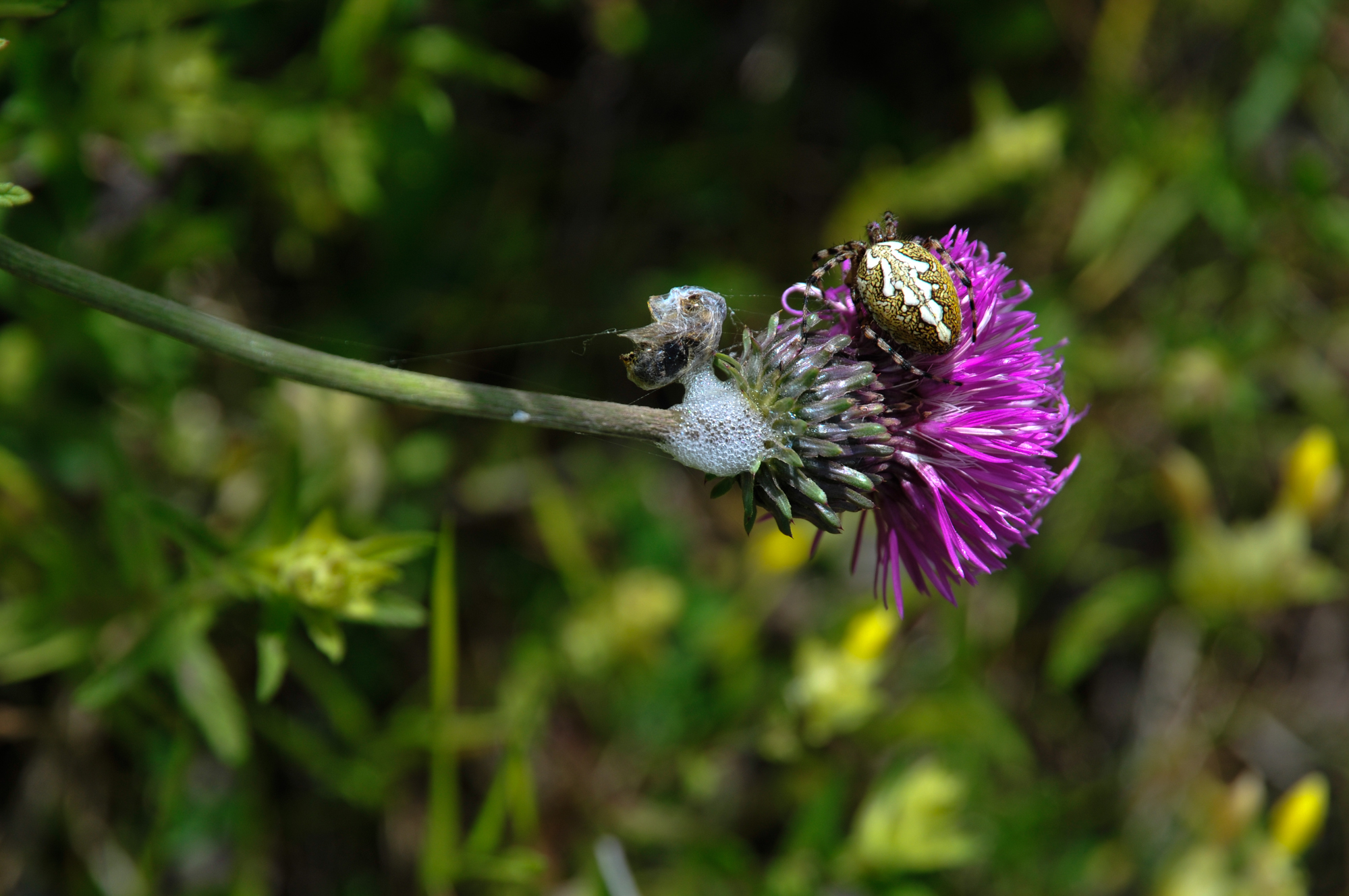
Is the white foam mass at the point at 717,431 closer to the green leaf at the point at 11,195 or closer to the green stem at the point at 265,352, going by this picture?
the green stem at the point at 265,352

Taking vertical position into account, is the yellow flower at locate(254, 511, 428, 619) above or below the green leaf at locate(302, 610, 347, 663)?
above

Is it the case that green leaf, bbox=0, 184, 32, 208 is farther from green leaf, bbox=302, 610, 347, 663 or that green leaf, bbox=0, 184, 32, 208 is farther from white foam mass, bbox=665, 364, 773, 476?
white foam mass, bbox=665, 364, 773, 476

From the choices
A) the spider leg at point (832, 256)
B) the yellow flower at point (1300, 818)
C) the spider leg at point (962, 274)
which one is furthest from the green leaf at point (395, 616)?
the yellow flower at point (1300, 818)

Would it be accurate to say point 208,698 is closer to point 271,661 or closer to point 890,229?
point 271,661

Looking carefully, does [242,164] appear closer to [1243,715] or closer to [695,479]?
[695,479]

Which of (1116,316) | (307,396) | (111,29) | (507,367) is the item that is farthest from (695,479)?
(111,29)

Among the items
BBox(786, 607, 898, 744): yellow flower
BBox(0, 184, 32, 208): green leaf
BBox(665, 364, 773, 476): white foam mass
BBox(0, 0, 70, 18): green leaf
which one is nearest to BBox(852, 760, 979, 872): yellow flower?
BBox(786, 607, 898, 744): yellow flower
